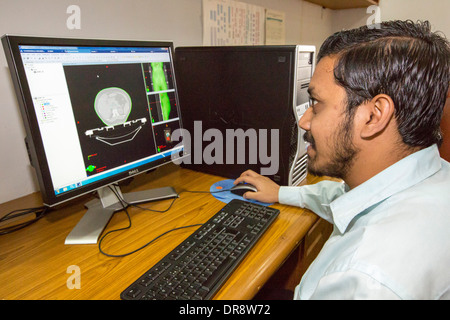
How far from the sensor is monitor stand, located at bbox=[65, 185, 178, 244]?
27.5 inches

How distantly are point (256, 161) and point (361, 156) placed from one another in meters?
0.40

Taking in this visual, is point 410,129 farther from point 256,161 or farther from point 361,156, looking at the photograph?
point 256,161

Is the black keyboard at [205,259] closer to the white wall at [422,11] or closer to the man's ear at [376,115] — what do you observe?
the man's ear at [376,115]

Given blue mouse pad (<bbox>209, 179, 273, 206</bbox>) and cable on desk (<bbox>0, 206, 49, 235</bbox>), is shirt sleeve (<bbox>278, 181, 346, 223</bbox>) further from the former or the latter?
cable on desk (<bbox>0, 206, 49, 235</bbox>)

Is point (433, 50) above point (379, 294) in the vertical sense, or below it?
above

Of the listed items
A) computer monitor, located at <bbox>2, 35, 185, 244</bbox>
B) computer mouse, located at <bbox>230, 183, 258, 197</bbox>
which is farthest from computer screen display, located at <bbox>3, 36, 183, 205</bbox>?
computer mouse, located at <bbox>230, 183, 258, 197</bbox>

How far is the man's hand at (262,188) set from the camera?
0.86 m

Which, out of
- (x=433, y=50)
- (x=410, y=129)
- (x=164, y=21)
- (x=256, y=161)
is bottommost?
(x=256, y=161)

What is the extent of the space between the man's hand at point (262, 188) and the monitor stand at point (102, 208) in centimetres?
23

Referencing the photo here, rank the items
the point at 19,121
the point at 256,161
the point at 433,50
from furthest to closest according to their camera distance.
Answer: the point at 256,161, the point at 19,121, the point at 433,50

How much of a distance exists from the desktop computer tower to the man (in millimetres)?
185

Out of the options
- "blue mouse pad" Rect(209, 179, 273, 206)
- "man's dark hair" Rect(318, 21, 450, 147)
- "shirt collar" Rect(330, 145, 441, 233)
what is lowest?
"blue mouse pad" Rect(209, 179, 273, 206)

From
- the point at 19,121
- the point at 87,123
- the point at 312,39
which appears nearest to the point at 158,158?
the point at 87,123
